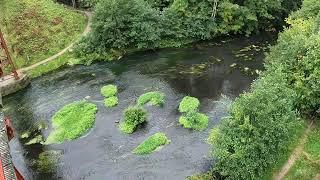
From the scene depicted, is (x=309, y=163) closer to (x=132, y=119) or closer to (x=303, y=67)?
(x=303, y=67)

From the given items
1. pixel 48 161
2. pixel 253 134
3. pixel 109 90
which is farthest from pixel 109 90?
pixel 253 134

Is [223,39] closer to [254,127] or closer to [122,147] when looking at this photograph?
[122,147]

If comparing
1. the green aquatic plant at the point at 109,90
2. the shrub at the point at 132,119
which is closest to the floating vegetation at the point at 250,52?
the green aquatic plant at the point at 109,90

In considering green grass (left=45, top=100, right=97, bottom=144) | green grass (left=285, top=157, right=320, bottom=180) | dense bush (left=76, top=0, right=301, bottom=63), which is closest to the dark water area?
green grass (left=45, top=100, right=97, bottom=144)

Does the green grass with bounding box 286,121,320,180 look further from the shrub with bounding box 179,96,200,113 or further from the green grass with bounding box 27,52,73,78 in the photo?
the green grass with bounding box 27,52,73,78

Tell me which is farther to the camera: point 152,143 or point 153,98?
point 153,98
